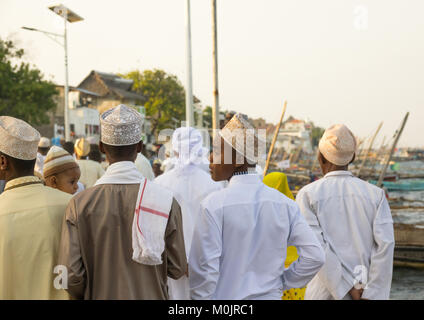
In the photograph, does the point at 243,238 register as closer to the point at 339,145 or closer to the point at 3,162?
the point at 339,145

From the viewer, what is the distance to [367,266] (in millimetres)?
3652

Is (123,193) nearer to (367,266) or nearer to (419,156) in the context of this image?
(367,266)

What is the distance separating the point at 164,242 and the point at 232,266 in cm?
47

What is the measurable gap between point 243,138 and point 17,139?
1.32m

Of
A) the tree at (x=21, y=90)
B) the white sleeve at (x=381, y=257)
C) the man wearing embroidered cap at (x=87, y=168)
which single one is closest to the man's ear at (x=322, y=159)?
the white sleeve at (x=381, y=257)

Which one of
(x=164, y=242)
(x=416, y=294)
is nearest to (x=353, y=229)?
(x=164, y=242)

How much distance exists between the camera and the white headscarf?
17.3 ft

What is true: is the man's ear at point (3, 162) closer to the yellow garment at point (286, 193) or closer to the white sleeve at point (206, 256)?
the white sleeve at point (206, 256)

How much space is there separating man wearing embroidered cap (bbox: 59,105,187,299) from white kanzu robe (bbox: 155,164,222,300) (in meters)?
2.03

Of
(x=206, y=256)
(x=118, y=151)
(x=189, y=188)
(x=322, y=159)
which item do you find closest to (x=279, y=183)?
(x=322, y=159)

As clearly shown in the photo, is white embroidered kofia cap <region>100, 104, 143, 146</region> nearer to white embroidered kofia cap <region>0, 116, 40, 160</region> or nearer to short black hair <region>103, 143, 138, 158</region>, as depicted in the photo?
short black hair <region>103, 143, 138, 158</region>

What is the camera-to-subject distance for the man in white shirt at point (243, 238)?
290 cm

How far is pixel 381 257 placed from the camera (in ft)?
11.7
